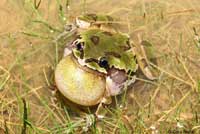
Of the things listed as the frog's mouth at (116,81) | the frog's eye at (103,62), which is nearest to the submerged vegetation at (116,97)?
the frog's mouth at (116,81)

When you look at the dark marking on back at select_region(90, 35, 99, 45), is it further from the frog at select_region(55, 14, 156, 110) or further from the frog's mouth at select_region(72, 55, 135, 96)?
the frog's mouth at select_region(72, 55, 135, 96)

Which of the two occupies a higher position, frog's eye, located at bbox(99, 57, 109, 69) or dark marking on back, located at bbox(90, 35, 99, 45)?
dark marking on back, located at bbox(90, 35, 99, 45)

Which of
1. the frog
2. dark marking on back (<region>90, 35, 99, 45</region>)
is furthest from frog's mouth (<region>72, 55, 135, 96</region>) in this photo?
dark marking on back (<region>90, 35, 99, 45</region>)

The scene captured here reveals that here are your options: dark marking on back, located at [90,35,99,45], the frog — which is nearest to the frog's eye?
the frog

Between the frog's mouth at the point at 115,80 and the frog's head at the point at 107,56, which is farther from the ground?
the frog's head at the point at 107,56

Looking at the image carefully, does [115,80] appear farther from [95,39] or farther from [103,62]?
[95,39]

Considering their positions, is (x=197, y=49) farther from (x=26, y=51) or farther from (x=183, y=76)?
(x=26, y=51)

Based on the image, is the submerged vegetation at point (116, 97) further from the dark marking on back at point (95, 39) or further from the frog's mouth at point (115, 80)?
the dark marking on back at point (95, 39)
